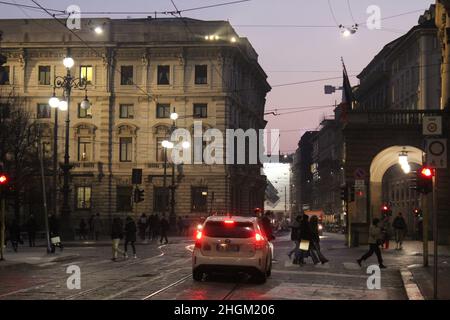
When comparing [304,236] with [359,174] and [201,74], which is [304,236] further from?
[201,74]

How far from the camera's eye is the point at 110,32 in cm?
6906

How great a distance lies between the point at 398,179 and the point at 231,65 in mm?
18840

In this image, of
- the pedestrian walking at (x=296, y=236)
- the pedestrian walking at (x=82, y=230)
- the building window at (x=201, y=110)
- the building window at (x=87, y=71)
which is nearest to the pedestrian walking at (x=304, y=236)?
the pedestrian walking at (x=296, y=236)

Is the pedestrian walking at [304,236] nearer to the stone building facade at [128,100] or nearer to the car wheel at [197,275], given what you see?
the car wheel at [197,275]

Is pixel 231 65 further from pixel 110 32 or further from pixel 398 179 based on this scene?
pixel 398 179

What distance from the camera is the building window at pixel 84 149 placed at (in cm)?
6881

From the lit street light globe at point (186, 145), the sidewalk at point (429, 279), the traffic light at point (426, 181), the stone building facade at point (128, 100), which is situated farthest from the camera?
the stone building facade at point (128, 100)

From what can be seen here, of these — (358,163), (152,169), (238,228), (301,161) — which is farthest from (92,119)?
(301,161)

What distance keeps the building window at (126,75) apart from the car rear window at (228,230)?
51.3 m

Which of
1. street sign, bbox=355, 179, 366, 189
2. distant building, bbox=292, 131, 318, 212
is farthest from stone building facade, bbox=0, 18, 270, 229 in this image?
distant building, bbox=292, 131, 318, 212

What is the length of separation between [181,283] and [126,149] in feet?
169

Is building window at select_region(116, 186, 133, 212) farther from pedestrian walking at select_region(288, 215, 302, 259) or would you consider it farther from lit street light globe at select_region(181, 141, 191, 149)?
pedestrian walking at select_region(288, 215, 302, 259)

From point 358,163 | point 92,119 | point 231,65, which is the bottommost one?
point 358,163

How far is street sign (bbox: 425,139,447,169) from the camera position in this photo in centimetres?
1550
